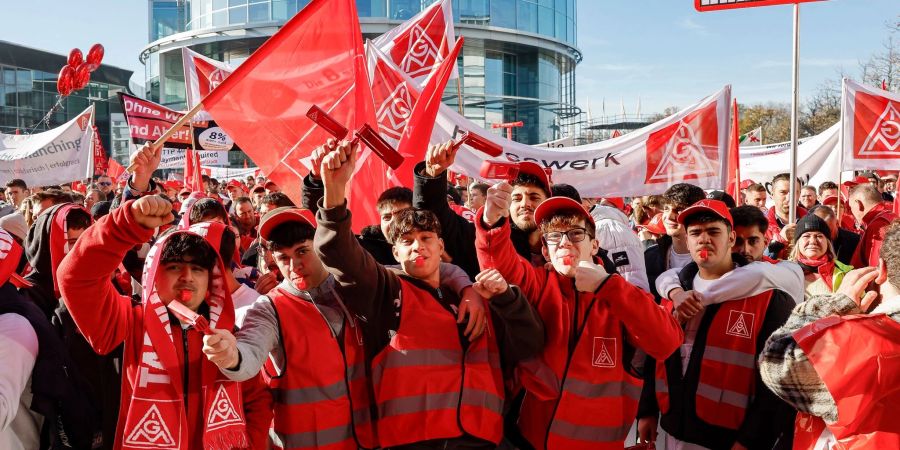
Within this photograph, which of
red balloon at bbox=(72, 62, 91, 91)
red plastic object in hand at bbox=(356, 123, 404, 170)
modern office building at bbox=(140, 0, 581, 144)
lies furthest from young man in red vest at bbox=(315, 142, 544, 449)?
modern office building at bbox=(140, 0, 581, 144)

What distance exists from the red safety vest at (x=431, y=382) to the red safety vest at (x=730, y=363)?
3.23 feet

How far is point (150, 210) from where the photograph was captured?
2320 millimetres

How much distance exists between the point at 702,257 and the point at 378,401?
1.67 meters

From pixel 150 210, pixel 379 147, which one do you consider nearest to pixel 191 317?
pixel 150 210

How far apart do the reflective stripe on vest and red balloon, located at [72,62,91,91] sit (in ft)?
39.9

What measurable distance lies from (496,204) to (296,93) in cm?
239

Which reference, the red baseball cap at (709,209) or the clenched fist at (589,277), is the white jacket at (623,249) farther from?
the clenched fist at (589,277)

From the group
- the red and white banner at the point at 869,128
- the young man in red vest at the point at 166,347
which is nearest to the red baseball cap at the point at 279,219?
the young man in red vest at the point at 166,347

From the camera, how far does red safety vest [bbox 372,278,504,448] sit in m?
2.94

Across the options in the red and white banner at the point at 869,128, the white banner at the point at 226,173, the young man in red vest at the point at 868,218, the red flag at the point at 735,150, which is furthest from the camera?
the white banner at the point at 226,173

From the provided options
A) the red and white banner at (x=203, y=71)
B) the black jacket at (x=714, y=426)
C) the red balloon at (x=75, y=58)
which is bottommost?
the black jacket at (x=714, y=426)

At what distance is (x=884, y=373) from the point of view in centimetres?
193

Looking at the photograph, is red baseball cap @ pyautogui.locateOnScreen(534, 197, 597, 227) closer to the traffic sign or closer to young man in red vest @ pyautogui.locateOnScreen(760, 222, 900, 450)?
young man in red vest @ pyautogui.locateOnScreen(760, 222, 900, 450)

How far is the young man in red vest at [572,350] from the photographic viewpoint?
3.08 m
